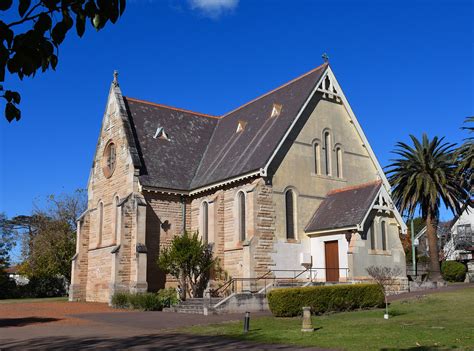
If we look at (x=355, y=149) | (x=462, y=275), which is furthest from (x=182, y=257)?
(x=462, y=275)

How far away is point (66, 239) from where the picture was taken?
50906 mm

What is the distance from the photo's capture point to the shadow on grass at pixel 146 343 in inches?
532

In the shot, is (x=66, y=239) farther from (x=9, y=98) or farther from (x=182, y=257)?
(x=9, y=98)

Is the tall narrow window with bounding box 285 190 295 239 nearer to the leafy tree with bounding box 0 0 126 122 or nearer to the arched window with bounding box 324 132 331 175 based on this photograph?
the arched window with bounding box 324 132 331 175

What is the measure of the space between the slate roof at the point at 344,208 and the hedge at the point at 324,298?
188 inches

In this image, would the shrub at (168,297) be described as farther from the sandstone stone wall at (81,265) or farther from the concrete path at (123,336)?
the sandstone stone wall at (81,265)

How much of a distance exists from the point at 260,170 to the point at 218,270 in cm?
681

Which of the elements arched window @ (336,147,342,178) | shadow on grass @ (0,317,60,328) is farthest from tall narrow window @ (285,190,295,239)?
shadow on grass @ (0,317,60,328)

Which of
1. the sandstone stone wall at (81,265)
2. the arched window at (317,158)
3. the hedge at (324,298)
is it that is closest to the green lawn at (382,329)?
the hedge at (324,298)

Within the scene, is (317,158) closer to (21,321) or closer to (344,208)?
(344,208)

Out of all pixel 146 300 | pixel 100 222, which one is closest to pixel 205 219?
pixel 146 300

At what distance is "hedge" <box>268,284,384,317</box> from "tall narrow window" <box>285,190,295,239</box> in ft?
23.7

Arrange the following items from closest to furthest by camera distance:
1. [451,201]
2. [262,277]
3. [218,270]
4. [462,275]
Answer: [262,277] < [218,270] < [451,201] < [462,275]

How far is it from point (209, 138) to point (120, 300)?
571 inches
